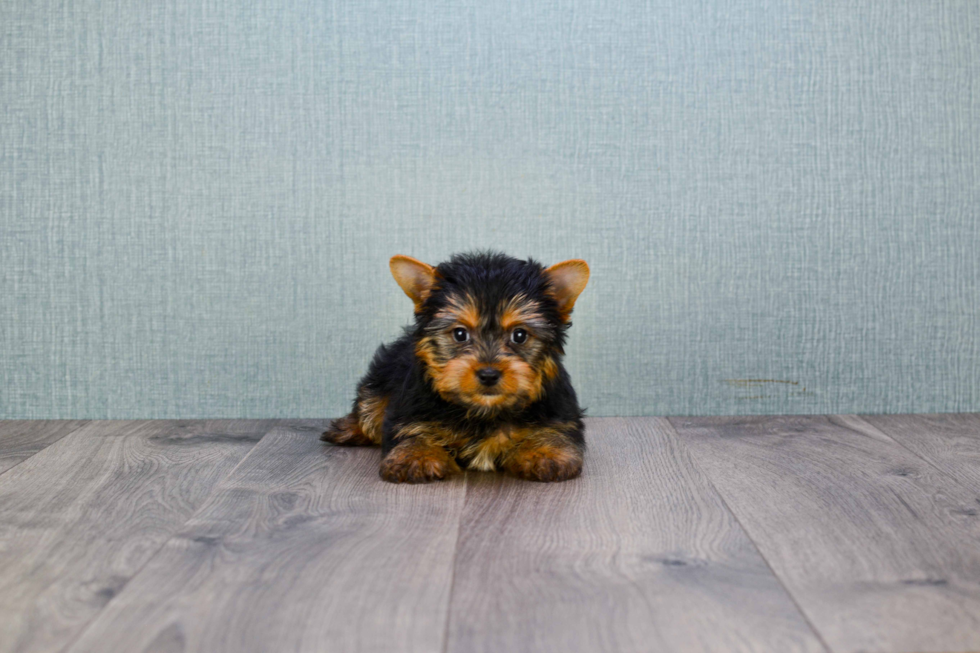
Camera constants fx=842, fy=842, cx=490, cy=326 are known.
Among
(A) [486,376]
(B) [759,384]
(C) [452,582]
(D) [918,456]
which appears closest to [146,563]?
(C) [452,582]

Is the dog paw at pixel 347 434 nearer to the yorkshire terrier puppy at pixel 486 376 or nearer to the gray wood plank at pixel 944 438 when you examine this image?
the yorkshire terrier puppy at pixel 486 376

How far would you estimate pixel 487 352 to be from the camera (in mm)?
2049

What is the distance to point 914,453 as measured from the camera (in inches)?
96.4

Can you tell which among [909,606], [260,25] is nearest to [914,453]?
[909,606]

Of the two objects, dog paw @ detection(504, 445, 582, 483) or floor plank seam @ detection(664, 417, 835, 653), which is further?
dog paw @ detection(504, 445, 582, 483)

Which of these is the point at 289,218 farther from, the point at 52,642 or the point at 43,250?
the point at 52,642

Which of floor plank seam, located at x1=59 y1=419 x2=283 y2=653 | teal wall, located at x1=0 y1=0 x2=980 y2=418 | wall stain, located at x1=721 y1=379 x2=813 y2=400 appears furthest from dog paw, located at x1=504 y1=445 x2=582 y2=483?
wall stain, located at x1=721 y1=379 x2=813 y2=400

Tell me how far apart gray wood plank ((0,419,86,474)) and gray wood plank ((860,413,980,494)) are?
253cm

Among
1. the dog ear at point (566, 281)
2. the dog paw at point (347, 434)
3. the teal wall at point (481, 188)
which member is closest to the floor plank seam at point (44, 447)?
the teal wall at point (481, 188)

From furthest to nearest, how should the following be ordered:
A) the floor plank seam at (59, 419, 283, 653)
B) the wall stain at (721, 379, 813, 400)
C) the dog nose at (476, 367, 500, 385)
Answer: the wall stain at (721, 379, 813, 400)
the dog nose at (476, 367, 500, 385)
the floor plank seam at (59, 419, 283, 653)

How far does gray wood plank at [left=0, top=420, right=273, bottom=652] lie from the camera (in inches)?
53.8

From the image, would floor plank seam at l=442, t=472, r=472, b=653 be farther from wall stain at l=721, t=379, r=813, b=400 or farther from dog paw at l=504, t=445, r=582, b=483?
wall stain at l=721, t=379, r=813, b=400

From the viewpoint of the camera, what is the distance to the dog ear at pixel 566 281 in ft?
7.14

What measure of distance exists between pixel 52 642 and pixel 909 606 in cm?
132
